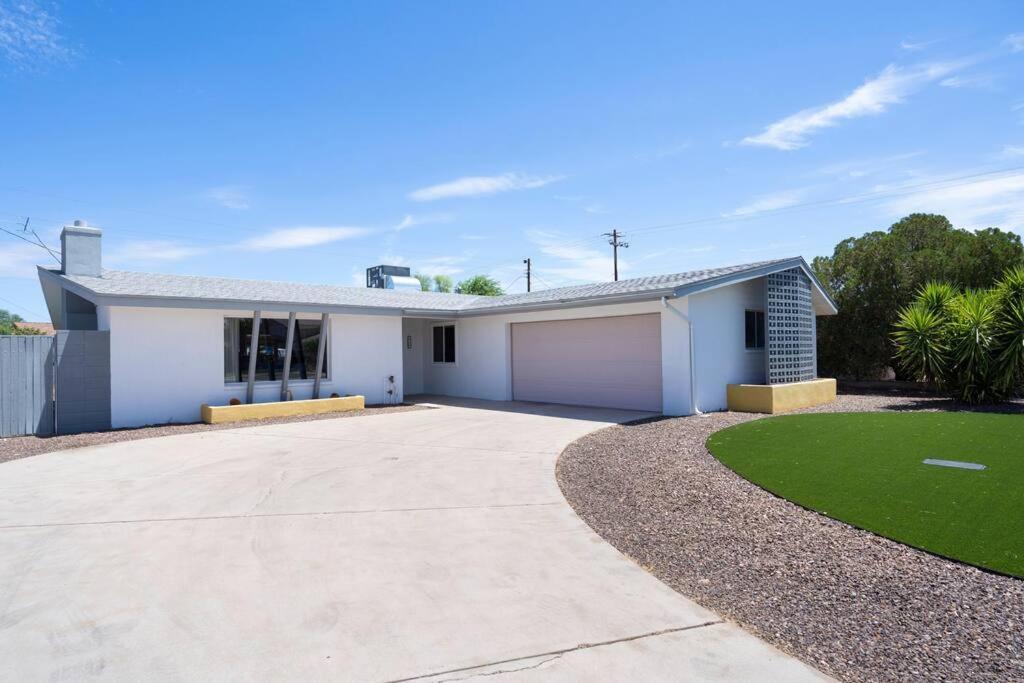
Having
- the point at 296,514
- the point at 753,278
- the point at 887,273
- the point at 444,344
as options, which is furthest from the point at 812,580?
the point at 887,273

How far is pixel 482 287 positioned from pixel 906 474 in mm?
49950

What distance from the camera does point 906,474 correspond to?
7.16 m

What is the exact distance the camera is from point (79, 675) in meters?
3.05

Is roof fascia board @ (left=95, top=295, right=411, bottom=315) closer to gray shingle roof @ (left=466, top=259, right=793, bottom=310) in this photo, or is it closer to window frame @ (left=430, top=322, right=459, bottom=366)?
window frame @ (left=430, top=322, right=459, bottom=366)

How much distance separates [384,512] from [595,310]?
997 centimetres

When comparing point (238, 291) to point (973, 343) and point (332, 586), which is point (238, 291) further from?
point (973, 343)

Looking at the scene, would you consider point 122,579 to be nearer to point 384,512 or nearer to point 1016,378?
point 384,512

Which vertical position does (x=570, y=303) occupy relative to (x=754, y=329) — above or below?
above

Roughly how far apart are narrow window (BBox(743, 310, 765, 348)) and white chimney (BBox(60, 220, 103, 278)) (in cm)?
1617

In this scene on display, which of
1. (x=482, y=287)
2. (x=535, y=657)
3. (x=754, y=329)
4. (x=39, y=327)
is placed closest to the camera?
(x=535, y=657)

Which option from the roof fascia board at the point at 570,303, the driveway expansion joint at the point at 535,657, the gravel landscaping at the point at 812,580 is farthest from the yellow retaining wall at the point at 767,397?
the driveway expansion joint at the point at 535,657

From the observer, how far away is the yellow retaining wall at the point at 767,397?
553 inches

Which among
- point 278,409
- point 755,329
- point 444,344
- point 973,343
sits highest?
point 755,329

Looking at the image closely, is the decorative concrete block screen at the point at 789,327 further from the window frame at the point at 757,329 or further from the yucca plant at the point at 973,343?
the yucca plant at the point at 973,343
